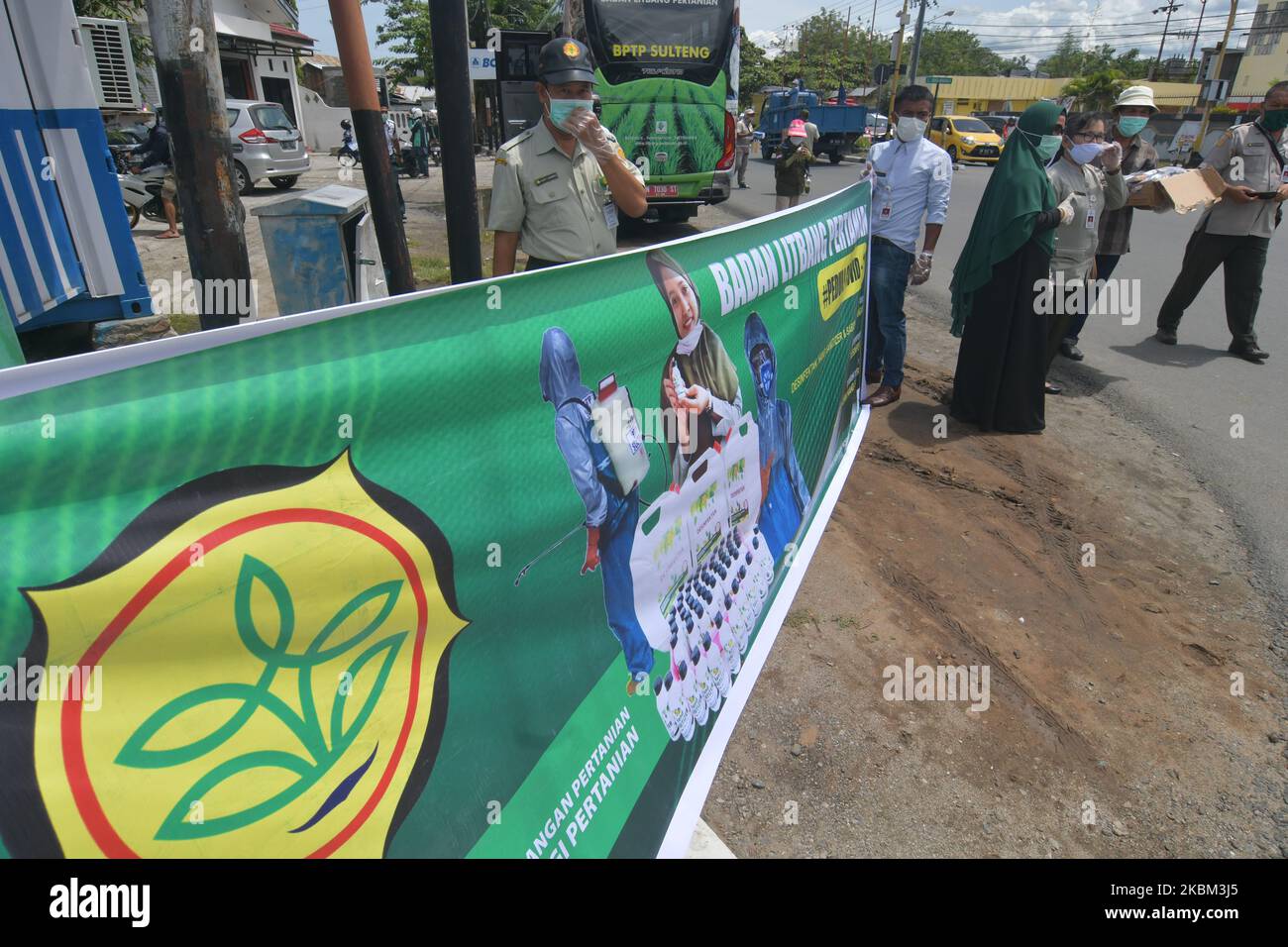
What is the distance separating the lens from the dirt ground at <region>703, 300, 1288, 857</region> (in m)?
2.42

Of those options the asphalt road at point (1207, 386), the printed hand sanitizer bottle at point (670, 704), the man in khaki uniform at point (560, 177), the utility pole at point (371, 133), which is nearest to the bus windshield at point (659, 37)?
the asphalt road at point (1207, 386)

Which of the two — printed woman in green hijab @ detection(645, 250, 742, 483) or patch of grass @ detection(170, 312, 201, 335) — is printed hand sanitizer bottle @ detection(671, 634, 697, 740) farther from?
patch of grass @ detection(170, 312, 201, 335)

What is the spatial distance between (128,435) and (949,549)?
3.66m

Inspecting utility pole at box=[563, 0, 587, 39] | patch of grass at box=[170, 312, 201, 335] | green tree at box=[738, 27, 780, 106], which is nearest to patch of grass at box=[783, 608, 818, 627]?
patch of grass at box=[170, 312, 201, 335]

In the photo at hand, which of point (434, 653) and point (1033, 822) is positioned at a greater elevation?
point (434, 653)

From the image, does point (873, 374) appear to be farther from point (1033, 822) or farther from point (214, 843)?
point (214, 843)

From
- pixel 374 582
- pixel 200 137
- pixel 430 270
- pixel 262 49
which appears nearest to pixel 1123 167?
pixel 430 270

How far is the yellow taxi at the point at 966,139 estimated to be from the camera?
100ft

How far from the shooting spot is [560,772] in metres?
1.74

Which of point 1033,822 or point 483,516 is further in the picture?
point 1033,822

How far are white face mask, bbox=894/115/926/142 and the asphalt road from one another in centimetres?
230

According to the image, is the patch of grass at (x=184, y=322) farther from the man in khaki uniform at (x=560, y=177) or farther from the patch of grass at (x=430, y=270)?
the man in khaki uniform at (x=560, y=177)

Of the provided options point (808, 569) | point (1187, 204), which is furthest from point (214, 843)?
point (1187, 204)

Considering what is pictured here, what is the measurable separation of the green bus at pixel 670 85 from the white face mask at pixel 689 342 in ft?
33.6
